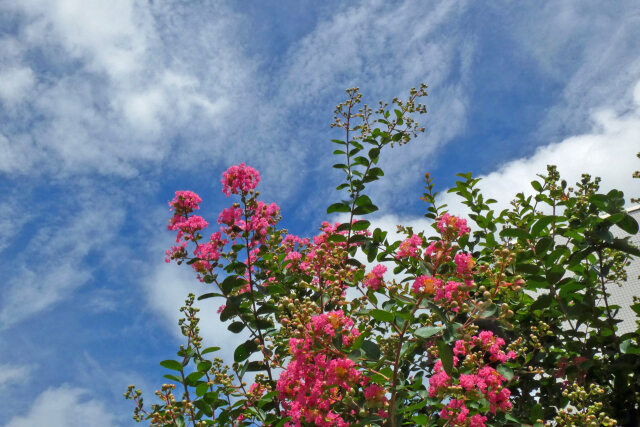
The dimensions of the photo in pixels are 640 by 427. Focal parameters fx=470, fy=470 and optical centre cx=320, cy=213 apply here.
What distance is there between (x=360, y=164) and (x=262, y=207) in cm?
70

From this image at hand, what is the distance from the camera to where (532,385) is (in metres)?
A: 2.73

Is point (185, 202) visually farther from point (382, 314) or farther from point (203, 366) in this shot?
point (382, 314)

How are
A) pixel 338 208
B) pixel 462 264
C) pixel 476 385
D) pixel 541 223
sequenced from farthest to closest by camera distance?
pixel 338 208 < pixel 541 223 < pixel 462 264 < pixel 476 385

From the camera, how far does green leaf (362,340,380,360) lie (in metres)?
1.98

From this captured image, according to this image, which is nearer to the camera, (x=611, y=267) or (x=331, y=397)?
(x=331, y=397)

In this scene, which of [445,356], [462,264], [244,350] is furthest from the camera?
[244,350]

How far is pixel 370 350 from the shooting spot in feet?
6.52

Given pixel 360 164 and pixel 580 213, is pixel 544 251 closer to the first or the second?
pixel 580 213

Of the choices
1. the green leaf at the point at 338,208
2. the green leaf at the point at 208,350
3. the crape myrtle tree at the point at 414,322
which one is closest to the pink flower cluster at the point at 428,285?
the crape myrtle tree at the point at 414,322

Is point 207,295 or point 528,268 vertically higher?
point 207,295

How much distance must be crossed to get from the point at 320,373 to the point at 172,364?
0.89 meters

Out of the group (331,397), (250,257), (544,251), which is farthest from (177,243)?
(544,251)

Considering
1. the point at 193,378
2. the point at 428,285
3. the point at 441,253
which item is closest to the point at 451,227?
the point at 441,253

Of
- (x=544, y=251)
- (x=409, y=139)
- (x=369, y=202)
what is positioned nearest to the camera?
(x=544, y=251)
